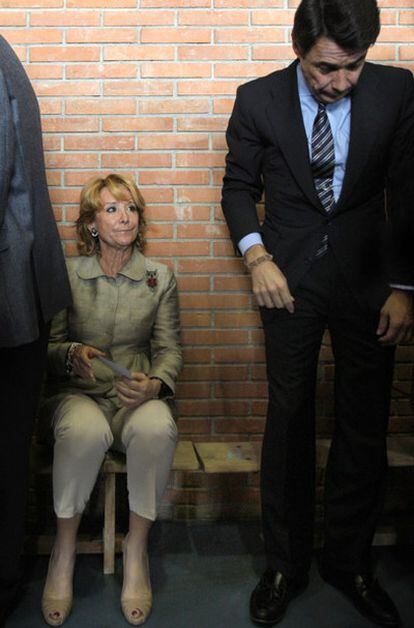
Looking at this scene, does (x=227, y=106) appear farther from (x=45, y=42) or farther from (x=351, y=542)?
(x=351, y=542)

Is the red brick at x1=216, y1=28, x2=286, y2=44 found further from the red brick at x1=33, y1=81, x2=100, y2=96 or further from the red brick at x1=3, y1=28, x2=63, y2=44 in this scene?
the red brick at x1=3, y1=28, x2=63, y2=44

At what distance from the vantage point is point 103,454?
2305 millimetres

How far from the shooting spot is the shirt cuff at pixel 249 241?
2.14 metres

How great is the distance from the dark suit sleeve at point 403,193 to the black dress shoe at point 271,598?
1.03m

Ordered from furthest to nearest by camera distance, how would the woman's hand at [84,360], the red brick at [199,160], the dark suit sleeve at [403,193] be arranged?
the red brick at [199,160] < the woman's hand at [84,360] < the dark suit sleeve at [403,193]

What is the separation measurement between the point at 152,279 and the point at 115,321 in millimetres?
200

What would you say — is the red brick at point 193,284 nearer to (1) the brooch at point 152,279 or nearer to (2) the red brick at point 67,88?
(1) the brooch at point 152,279

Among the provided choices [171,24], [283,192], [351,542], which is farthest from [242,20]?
[351,542]

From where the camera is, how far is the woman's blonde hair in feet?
8.37

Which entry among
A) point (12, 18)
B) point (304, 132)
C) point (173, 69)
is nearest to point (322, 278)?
point (304, 132)

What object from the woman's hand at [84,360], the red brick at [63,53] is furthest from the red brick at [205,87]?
the woman's hand at [84,360]

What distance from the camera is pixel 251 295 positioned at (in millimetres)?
2857

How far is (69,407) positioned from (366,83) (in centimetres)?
135

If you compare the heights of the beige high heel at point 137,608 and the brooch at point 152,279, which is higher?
the brooch at point 152,279
